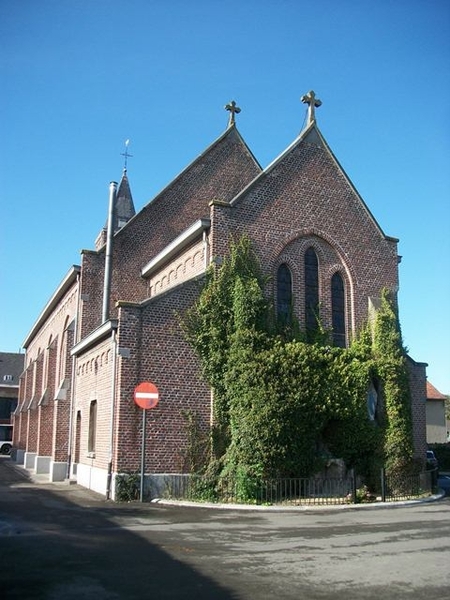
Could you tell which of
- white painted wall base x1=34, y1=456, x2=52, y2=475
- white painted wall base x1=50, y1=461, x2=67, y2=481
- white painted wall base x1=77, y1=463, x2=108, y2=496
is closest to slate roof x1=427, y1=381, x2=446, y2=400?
white painted wall base x1=34, y1=456, x2=52, y2=475

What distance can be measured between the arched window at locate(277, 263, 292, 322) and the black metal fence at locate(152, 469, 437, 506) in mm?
5538

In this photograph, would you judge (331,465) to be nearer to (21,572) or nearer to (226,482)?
(226,482)

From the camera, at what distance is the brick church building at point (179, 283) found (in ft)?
59.0

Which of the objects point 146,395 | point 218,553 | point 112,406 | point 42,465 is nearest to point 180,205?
point 112,406

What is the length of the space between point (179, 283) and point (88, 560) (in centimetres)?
1091

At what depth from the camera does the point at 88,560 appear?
9047 mm

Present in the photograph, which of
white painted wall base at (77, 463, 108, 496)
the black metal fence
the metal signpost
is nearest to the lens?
the metal signpost

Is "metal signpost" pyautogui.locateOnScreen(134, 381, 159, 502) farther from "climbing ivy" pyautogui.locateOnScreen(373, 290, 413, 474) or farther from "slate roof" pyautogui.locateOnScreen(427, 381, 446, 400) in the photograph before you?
"slate roof" pyautogui.locateOnScreen(427, 381, 446, 400)

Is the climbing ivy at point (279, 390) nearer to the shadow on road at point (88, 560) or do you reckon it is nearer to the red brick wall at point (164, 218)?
the shadow on road at point (88, 560)

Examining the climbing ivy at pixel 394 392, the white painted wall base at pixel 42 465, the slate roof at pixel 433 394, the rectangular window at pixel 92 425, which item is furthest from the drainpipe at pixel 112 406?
the slate roof at pixel 433 394

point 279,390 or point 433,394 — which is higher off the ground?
point 433,394

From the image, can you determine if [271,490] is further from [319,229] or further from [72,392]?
[72,392]

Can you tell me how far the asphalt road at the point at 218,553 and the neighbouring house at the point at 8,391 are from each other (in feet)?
139

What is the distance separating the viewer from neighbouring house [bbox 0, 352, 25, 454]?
56.0 meters
